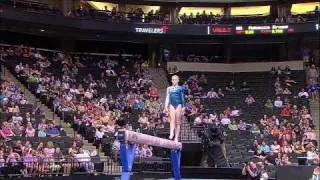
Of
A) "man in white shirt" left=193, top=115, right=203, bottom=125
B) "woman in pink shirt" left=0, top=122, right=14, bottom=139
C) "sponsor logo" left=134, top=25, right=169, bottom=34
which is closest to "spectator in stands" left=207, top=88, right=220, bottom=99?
"man in white shirt" left=193, top=115, right=203, bottom=125

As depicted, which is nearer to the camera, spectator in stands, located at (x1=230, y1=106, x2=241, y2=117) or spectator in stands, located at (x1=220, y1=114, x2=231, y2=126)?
spectator in stands, located at (x1=220, y1=114, x2=231, y2=126)

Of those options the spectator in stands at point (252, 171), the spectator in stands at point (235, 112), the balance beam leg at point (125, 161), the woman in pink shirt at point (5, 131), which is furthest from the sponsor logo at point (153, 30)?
the balance beam leg at point (125, 161)

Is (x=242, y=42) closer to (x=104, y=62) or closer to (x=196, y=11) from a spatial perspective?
(x=196, y=11)

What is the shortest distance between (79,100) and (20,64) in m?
3.78

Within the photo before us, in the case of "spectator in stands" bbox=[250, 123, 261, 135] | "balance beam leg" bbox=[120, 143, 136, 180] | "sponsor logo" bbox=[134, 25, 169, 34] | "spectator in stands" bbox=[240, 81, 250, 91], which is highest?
"sponsor logo" bbox=[134, 25, 169, 34]

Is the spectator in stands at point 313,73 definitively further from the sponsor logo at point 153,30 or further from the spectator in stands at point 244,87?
the sponsor logo at point 153,30

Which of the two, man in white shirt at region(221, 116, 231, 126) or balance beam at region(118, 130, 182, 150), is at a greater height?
balance beam at region(118, 130, 182, 150)

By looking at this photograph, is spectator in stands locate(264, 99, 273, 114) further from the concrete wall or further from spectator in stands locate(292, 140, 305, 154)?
the concrete wall

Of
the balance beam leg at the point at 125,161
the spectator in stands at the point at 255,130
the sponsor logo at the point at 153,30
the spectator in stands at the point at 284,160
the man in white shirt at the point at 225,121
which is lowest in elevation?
the spectator in stands at the point at 284,160

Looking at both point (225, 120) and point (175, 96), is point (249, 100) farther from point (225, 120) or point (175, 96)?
point (175, 96)

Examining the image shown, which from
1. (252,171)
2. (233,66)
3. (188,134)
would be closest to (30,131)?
(188,134)

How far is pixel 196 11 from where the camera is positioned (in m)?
37.1

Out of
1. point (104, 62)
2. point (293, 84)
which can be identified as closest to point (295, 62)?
point (293, 84)

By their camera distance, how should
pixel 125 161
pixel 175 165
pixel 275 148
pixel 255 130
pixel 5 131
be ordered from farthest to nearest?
pixel 255 130, pixel 275 148, pixel 5 131, pixel 175 165, pixel 125 161
